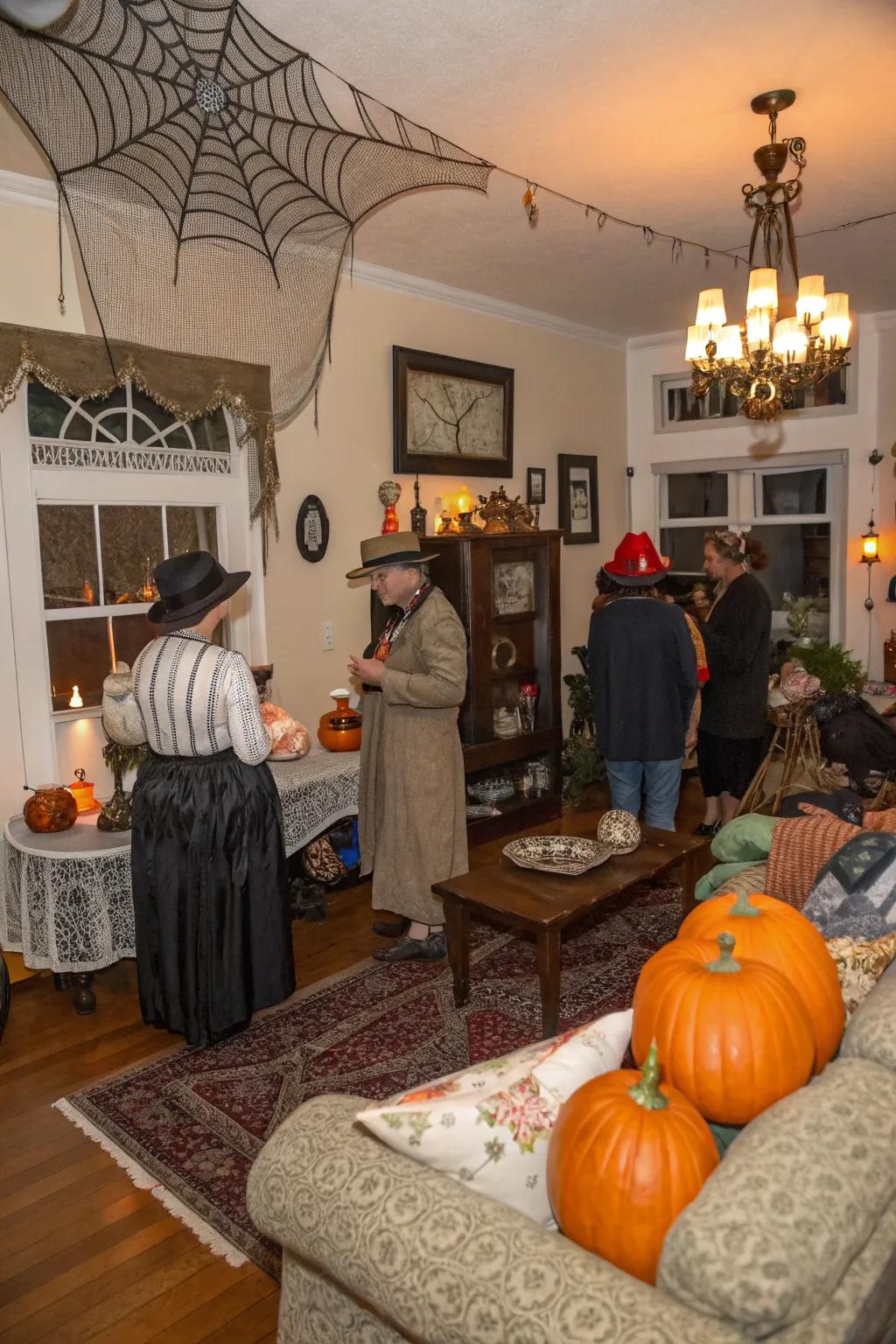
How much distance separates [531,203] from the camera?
3545 mm

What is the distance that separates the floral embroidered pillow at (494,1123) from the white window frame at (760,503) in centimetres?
517

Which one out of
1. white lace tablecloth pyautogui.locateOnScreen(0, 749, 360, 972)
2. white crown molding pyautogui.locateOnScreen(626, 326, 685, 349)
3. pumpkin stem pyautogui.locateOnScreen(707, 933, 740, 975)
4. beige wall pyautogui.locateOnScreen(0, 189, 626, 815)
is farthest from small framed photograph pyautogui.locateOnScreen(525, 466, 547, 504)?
pumpkin stem pyautogui.locateOnScreen(707, 933, 740, 975)

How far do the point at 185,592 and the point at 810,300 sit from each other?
89.1 inches

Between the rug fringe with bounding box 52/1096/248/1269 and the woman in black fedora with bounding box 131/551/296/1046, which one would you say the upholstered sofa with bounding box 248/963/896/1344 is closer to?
the rug fringe with bounding box 52/1096/248/1269

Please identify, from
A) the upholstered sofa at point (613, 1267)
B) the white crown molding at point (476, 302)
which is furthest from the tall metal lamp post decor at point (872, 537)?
the upholstered sofa at point (613, 1267)

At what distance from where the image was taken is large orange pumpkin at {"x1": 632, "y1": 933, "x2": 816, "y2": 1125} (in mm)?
1458

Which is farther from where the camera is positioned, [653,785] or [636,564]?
[653,785]

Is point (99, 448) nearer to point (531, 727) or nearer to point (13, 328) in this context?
point (13, 328)

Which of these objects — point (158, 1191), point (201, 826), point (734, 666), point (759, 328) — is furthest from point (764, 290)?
point (158, 1191)

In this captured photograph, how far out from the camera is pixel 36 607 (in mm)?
3469

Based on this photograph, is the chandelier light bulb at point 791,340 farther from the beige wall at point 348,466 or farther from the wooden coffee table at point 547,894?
the beige wall at point 348,466

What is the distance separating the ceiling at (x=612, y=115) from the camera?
2.41m

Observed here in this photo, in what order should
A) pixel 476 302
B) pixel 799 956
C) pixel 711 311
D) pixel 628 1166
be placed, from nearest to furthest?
pixel 628 1166 → pixel 799 956 → pixel 711 311 → pixel 476 302

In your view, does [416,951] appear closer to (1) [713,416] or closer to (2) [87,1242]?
(2) [87,1242]
